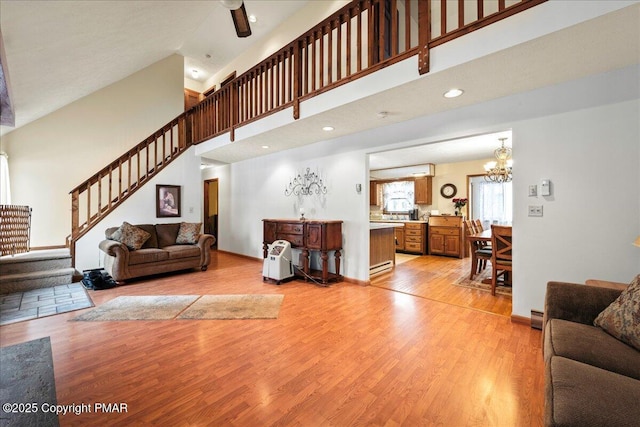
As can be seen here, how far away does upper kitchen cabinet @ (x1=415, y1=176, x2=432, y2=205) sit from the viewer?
23.1ft

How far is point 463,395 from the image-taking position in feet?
5.43

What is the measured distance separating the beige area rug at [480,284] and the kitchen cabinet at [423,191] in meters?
2.74

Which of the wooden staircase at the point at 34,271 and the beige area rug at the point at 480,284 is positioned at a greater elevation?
the wooden staircase at the point at 34,271

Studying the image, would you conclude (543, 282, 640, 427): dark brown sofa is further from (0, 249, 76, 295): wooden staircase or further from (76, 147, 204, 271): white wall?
(76, 147, 204, 271): white wall

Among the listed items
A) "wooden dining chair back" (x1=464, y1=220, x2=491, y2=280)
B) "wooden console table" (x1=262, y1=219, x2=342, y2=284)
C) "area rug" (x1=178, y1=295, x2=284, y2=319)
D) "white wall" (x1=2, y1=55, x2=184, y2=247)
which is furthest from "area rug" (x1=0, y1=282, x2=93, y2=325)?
"wooden dining chair back" (x1=464, y1=220, x2=491, y2=280)

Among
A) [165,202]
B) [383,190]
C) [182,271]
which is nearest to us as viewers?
[182,271]

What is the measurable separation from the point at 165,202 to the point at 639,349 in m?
6.34

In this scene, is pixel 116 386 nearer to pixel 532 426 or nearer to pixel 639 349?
pixel 532 426

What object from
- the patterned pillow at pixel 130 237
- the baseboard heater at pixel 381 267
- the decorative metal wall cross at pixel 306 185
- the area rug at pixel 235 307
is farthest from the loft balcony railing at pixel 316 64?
the baseboard heater at pixel 381 267

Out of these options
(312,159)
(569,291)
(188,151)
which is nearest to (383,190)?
(312,159)

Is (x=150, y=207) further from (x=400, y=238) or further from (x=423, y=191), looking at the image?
(x=423, y=191)

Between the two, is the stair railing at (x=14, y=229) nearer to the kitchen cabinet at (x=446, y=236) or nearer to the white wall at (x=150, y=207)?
the white wall at (x=150, y=207)

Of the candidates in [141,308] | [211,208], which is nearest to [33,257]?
[141,308]

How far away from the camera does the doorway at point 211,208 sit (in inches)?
312
